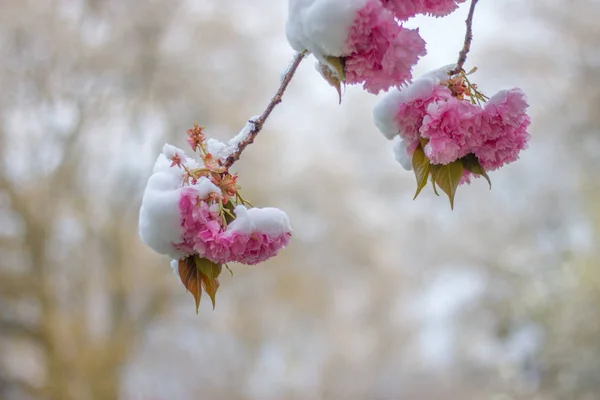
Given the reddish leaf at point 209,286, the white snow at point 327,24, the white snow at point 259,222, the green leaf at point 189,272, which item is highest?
the white snow at point 327,24

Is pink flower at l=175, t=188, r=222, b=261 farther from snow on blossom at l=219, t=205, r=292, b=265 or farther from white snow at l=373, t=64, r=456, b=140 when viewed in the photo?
white snow at l=373, t=64, r=456, b=140

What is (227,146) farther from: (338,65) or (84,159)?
(84,159)

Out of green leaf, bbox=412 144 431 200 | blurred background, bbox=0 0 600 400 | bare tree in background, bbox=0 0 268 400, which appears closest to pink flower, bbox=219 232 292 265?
green leaf, bbox=412 144 431 200

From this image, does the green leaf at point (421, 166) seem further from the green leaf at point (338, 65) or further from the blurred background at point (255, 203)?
the blurred background at point (255, 203)

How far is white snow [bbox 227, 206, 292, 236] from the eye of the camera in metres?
0.42

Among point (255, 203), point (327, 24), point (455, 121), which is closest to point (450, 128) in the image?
point (455, 121)

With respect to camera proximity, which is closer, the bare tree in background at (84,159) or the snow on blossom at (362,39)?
the snow on blossom at (362,39)

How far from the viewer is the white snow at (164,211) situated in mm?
417

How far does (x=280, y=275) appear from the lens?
10.1 ft

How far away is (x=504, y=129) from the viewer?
0.43 metres

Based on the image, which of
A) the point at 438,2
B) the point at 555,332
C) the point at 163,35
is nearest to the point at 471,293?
the point at 555,332

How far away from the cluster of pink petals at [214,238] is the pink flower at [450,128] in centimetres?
12

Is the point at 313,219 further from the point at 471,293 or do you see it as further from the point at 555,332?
the point at 471,293

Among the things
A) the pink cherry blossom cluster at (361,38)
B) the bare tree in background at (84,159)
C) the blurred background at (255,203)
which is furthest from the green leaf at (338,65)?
the bare tree in background at (84,159)
